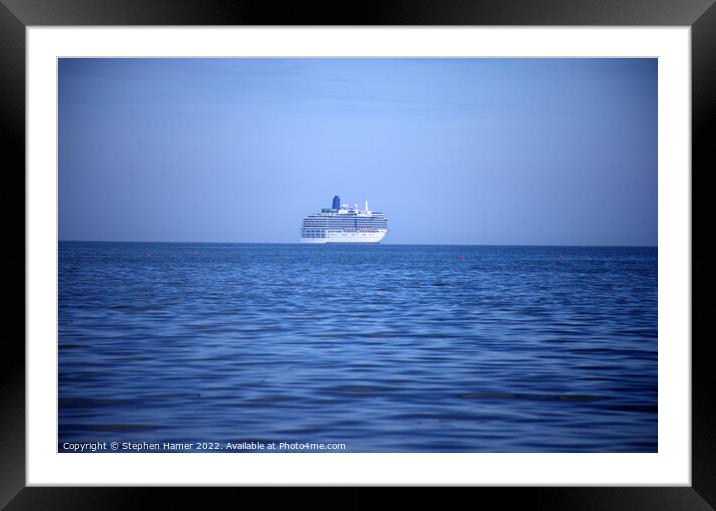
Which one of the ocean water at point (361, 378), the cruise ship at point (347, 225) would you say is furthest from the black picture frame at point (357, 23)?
the cruise ship at point (347, 225)

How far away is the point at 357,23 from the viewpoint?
8.21ft

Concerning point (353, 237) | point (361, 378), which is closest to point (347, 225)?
point (353, 237)

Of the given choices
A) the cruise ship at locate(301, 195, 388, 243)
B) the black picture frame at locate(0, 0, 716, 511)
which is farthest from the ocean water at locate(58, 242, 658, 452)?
the cruise ship at locate(301, 195, 388, 243)

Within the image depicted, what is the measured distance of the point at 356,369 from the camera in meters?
6.16

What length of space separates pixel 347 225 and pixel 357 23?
69.0 metres

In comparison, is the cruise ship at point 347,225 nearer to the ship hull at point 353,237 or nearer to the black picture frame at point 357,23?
the ship hull at point 353,237

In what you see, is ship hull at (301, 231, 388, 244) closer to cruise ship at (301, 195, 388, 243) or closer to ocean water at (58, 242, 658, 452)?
cruise ship at (301, 195, 388, 243)

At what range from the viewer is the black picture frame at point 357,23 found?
2.50 meters

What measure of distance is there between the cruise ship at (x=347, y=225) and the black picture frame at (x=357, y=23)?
68.1 m

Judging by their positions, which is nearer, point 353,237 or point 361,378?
point 361,378

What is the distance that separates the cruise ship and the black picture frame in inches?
2683

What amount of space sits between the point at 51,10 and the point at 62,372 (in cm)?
391

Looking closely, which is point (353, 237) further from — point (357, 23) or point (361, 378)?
point (357, 23)

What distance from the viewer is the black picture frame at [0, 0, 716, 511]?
8.20 ft
